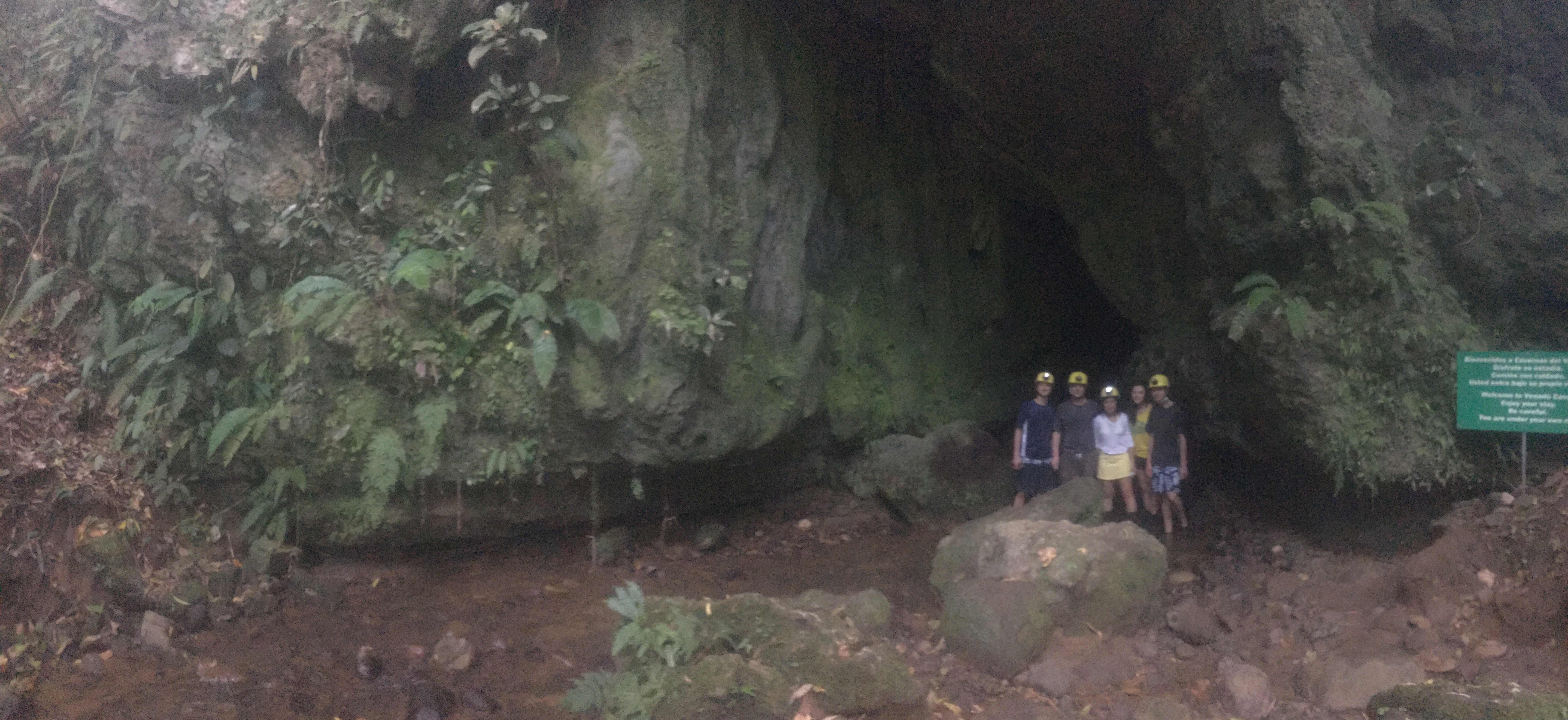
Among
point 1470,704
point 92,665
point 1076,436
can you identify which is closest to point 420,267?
point 92,665

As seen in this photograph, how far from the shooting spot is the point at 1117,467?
8992mm

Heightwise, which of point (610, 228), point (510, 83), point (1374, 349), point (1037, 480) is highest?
point (510, 83)

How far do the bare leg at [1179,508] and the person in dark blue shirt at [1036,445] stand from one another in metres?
1.14

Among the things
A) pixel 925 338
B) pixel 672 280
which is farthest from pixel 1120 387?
pixel 672 280

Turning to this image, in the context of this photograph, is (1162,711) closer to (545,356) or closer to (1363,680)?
(1363,680)

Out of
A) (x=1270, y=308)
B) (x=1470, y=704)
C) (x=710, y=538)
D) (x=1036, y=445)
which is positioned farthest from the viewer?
(x=1036, y=445)

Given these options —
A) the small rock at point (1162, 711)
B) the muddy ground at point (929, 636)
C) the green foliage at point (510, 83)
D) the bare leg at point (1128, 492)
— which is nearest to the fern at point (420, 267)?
the green foliage at point (510, 83)

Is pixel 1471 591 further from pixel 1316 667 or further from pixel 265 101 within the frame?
pixel 265 101

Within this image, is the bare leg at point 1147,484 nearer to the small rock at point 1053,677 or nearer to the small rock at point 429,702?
the small rock at point 1053,677

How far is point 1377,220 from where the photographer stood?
25.5 feet

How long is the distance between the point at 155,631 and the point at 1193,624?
298 inches

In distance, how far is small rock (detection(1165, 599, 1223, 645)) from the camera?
6.72 m

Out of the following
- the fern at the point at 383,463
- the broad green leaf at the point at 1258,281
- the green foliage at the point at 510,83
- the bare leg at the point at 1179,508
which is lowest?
the bare leg at the point at 1179,508

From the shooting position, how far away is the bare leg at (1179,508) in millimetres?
9156
